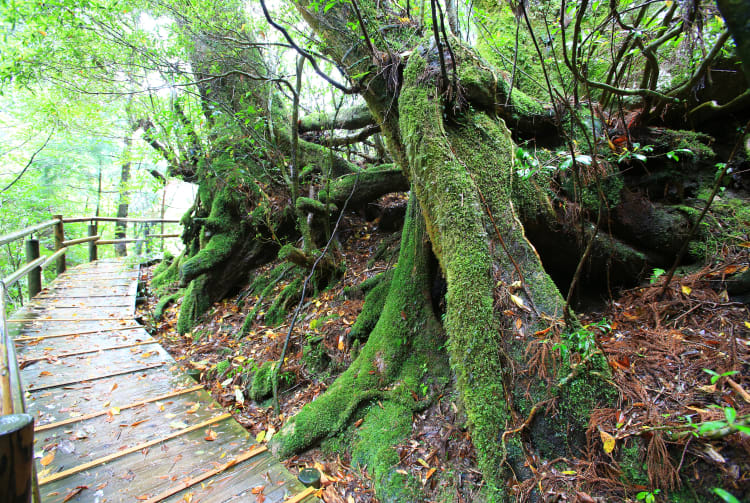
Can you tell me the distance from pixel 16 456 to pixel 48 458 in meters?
2.77

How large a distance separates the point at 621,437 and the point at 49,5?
7766 mm

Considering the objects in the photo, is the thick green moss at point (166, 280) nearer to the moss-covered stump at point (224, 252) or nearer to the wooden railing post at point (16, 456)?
the moss-covered stump at point (224, 252)

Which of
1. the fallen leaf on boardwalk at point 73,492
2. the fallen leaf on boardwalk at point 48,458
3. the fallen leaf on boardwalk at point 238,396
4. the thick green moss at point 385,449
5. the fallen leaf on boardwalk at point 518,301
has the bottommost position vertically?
the fallen leaf on boardwalk at point 238,396

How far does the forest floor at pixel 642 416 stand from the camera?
5.58 ft

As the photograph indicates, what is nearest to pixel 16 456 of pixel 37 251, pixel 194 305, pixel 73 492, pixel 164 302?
pixel 73 492

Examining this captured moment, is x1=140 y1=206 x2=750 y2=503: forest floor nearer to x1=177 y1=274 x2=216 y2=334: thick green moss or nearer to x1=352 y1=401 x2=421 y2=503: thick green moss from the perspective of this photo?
x1=352 y1=401 x2=421 y2=503: thick green moss

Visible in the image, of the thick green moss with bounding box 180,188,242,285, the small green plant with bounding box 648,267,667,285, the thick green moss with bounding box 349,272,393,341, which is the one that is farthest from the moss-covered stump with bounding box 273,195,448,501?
the thick green moss with bounding box 180,188,242,285

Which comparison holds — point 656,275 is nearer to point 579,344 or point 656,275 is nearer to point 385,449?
point 579,344

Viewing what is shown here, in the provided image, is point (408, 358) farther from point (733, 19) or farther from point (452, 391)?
point (733, 19)

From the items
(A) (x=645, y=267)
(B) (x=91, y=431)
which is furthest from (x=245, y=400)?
(A) (x=645, y=267)

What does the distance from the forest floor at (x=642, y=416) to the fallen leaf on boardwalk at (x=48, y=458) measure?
165 cm

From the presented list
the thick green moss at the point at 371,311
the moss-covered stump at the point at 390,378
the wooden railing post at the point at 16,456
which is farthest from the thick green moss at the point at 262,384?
the wooden railing post at the point at 16,456

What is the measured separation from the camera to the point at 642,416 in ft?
6.54

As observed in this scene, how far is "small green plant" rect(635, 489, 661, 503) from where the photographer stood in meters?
1.75
